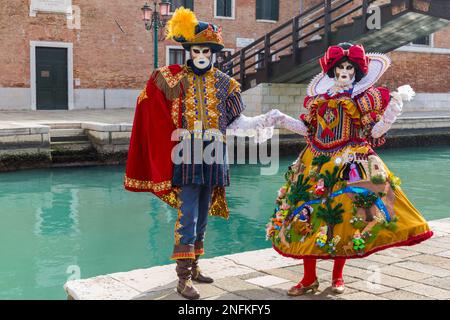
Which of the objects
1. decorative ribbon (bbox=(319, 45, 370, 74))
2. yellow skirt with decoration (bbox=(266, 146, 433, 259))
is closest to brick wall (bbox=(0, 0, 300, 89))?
decorative ribbon (bbox=(319, 45, 370, 74))

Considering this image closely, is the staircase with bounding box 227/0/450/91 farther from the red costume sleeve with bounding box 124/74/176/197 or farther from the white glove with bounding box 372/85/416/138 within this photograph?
the red costume sleeve with bounding box 124/74/176/197

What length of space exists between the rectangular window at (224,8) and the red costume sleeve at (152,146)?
18217 millimetres

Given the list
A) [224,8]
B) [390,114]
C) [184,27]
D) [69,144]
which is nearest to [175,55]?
[224,8]

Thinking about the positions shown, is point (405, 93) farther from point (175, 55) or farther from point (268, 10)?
point (268, 10)

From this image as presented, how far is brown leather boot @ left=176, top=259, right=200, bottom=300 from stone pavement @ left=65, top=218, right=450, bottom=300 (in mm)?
54

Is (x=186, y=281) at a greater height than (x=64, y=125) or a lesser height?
lesser

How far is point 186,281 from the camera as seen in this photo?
12.2ft

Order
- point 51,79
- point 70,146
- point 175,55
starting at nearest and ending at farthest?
point 70,146
point 51,79
point 175,55

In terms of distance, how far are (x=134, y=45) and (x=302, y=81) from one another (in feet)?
20.3

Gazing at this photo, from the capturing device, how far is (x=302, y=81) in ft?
55.6

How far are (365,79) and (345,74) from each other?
0.14m

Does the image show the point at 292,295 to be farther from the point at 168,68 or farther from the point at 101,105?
the point at 101,105
